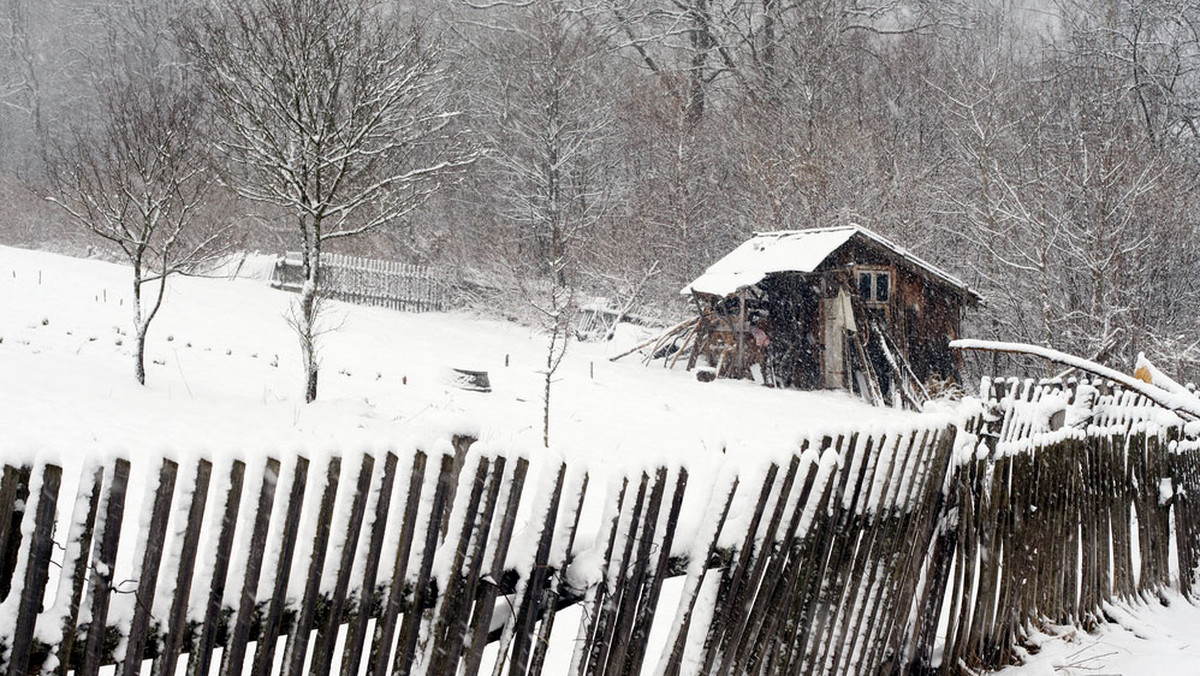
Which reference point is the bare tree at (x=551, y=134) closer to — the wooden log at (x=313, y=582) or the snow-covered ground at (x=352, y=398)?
the snow-covered ground at (x=352, y=398)

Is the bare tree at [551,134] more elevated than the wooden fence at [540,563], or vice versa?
the bare tree at [551,134]

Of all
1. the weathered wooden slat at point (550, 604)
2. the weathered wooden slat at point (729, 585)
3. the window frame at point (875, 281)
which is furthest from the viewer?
the window frame at point (875, 281)

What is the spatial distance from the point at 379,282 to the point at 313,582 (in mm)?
27663

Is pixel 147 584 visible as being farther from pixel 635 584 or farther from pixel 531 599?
pixel 635 584

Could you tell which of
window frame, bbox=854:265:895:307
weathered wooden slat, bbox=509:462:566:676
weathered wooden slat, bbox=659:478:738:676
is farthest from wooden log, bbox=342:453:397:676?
window frame, bbox=854:265:895:307

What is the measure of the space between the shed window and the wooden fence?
15.5m

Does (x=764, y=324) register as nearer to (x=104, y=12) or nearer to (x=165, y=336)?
(x=165, y=336)

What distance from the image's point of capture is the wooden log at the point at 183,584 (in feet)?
5.24

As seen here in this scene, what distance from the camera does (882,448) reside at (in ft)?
9.98

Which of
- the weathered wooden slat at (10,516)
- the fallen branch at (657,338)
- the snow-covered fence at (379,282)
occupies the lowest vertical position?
the weathered wooden slat at (10,516)

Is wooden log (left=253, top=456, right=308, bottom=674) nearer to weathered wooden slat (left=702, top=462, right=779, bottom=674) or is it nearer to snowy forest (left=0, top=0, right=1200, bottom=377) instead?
weathered wooden slat (left=702, top=462, right=779, bottom=674)

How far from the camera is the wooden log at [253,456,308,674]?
169cm

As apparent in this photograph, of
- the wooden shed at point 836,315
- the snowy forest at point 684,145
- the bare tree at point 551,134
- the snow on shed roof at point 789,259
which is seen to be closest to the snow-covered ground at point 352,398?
the wooden shed at point 836,315

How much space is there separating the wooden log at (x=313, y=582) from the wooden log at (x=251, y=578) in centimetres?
10
